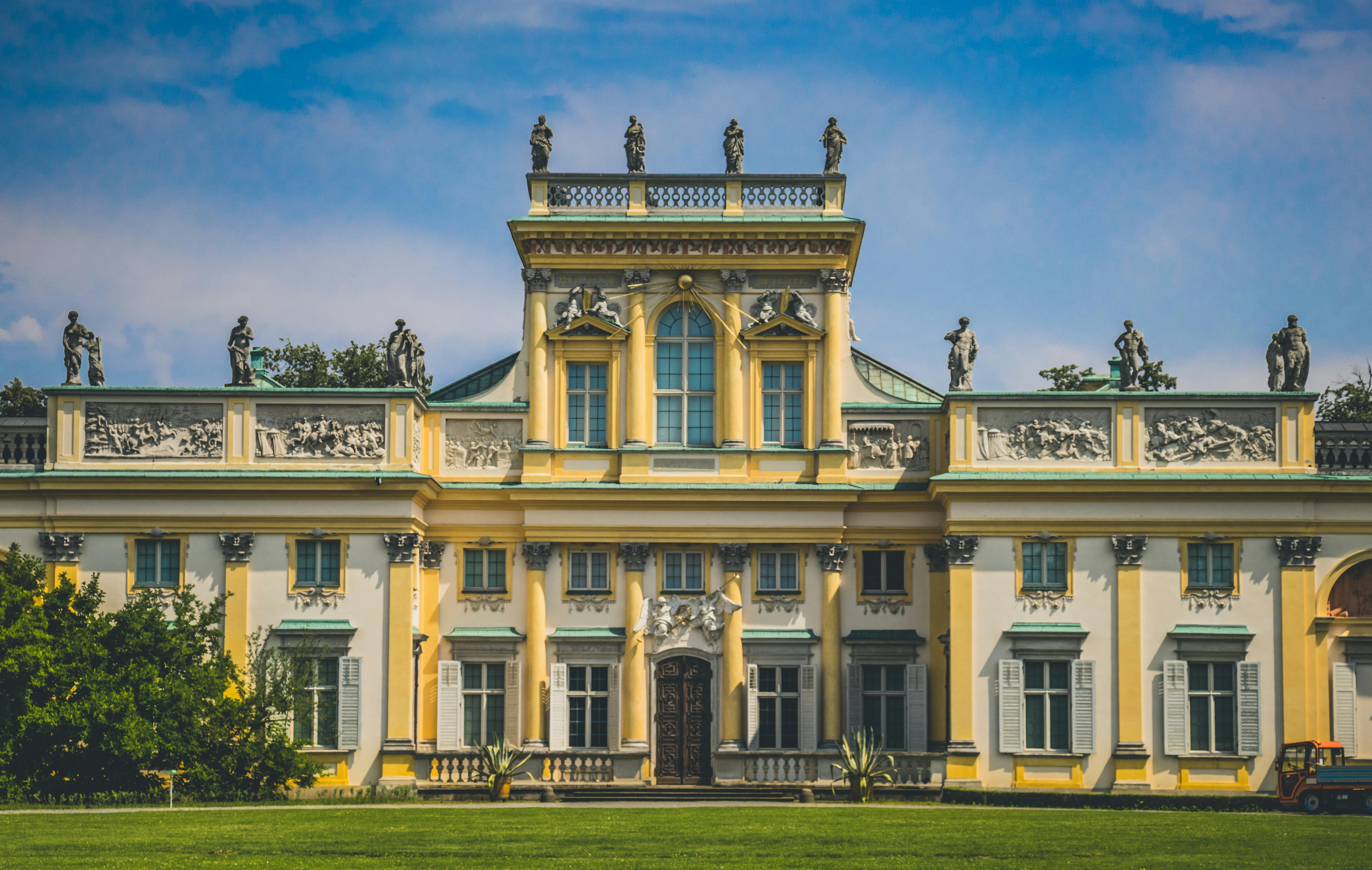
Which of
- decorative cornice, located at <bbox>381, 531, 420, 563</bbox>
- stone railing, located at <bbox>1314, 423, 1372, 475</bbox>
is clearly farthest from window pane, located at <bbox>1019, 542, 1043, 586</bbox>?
decorative cornice, located at <bbox>381, 531, 420, 563</bbox>

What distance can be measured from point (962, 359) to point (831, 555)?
5.70m

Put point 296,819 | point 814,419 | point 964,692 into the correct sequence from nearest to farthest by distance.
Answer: point 296,819
point 964,692
point 814,419

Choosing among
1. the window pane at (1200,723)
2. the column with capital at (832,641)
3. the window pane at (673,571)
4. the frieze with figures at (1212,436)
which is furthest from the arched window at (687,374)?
the window pane at (1200,723)

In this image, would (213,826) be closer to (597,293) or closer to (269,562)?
(269,562)

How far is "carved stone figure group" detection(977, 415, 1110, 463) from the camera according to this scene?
1517 inches

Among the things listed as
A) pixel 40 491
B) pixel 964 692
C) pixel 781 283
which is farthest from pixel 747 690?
pixel 40 491

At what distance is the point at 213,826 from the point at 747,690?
1478 cm

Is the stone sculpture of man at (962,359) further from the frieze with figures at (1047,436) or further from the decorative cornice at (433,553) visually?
the decorative cornice at (433,553)

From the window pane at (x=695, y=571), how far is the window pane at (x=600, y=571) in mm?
1934

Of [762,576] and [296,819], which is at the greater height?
[762,576]

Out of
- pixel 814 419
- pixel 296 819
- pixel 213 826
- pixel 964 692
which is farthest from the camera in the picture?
pixel 814 419

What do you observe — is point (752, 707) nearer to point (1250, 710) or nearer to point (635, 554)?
point (635, 554)

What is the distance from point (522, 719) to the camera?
39.1 meters

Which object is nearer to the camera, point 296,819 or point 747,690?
point 296,819
